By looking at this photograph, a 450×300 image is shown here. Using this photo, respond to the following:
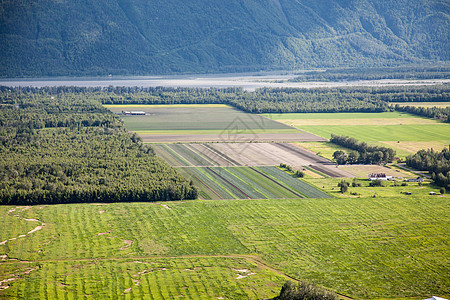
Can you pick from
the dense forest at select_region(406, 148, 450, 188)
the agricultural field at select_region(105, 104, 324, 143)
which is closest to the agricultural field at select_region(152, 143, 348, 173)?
the agricultural field at select_region(105, 104, 324, 143)

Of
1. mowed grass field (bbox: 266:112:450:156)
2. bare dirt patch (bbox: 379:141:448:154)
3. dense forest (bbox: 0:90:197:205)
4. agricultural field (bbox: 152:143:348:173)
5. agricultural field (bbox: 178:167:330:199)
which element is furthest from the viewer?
mowed grass field (bbox: 266:112:450:156)

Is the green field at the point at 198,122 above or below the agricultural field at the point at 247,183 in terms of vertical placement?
above

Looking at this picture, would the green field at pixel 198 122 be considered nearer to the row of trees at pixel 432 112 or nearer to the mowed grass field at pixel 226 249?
the row of trees at pixel 432 112

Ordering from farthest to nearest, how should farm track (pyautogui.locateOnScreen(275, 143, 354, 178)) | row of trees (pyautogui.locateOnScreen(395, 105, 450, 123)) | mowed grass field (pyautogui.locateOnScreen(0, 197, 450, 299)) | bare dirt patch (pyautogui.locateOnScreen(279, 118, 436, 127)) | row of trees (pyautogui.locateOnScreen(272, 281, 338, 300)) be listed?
row of trees (pyautogui.locateOnScreen(395, 105, 450, 123))
bare dirt patch (pyautogui.locateOnScreen(279, 118, 436, 127))
farm track (pyautogui.locateOnScreen(275, 143, 354, 178))
mowed grass field (pyautogui.locateOnScreen(0, 197, 450, 299))
row of trees (pyautogui.locateOnScreen(272, 281, 338, 300))

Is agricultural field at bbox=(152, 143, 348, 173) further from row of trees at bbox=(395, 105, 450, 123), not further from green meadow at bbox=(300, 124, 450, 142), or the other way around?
row of trees at bbox=(395, 105, 450, 123)

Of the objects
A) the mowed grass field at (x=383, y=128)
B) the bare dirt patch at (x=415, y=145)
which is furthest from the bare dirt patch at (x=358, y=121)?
the bare dirt patch at (x=415, y=145)

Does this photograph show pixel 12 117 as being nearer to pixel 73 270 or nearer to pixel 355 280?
pixel 73 270

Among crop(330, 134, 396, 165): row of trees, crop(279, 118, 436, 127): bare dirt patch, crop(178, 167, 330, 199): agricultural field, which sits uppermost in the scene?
crop(279, 118, 436, 127): bare dirt patch

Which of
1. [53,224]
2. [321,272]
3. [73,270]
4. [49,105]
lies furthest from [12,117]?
[321,272]
